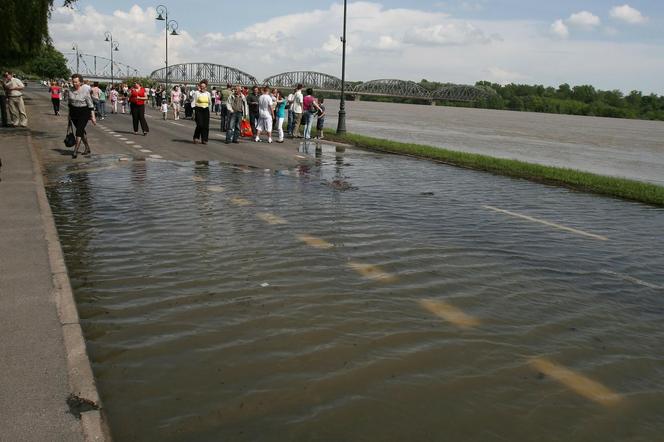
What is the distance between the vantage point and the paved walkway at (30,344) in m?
3.00

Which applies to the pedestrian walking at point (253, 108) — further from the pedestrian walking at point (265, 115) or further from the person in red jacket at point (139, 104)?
the person in red jacket at point (139, 104)

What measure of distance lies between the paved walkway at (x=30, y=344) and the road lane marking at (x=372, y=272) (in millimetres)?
2664

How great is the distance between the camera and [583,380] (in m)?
3.94

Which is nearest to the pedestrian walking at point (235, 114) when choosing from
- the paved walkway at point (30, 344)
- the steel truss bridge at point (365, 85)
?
the paved walkway at point (30, 344)

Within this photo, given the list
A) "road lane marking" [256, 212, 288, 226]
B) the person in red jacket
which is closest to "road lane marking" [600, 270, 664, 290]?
"road lane marking" [256, 212, 288, 226]

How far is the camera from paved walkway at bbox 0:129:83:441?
300cm

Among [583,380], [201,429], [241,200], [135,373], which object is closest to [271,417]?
[201,429]

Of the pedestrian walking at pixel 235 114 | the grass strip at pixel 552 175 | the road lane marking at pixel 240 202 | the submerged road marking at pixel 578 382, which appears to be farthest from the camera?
→ the pedestrian walking at pixel 235 114

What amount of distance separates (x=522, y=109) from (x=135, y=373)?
6860 inches

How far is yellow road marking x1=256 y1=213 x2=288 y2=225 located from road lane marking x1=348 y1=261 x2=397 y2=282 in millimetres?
2132

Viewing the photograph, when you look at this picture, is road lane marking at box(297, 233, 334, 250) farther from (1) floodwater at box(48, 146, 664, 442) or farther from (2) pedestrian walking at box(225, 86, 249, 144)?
(2) pedestrian walking at box(225, 86, 249, 144)

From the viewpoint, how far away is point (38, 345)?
388 centimetres

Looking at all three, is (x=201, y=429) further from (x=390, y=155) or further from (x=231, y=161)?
(x=390, y=155)

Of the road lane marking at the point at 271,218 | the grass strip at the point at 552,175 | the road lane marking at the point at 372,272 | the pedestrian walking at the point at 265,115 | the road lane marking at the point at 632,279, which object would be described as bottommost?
the road lane marking at the point at 632,279
